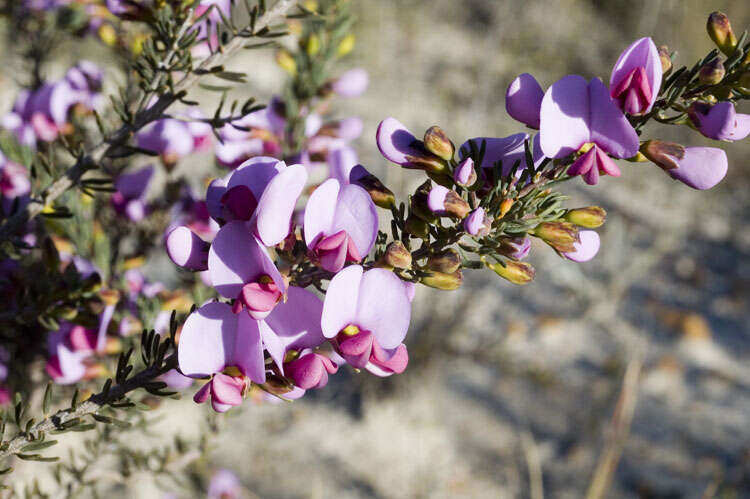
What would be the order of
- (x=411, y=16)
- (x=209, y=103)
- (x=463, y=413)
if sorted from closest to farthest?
(x=463, y=413) < (x=209, y=103) < (x=411, y=16)

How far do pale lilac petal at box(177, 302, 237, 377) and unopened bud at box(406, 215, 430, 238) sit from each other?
15 cm

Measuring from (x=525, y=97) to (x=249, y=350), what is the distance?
28 cm

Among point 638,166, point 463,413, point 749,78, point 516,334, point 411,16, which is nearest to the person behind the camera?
point 749,78

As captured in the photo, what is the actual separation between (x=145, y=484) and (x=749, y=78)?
2042mm

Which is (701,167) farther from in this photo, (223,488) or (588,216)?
(223,488)

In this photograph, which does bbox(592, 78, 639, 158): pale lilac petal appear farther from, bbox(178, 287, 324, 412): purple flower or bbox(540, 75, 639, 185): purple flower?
bbox(178, 287, 324, 412): purple flower

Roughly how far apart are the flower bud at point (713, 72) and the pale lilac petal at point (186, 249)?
1.30 ft

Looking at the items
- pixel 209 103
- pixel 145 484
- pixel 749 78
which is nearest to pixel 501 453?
pixel 145 484

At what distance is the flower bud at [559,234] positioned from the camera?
1.52ft

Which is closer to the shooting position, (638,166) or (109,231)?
(109,231)

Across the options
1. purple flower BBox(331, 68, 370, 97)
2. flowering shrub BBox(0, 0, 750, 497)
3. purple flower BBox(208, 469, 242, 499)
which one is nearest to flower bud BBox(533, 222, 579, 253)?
flowering shrub BBox(0, 0, 750, 497)

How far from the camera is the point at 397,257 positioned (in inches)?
17.1

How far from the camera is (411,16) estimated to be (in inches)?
218

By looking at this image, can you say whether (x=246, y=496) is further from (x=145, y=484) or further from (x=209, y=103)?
(x=209, y=103)
